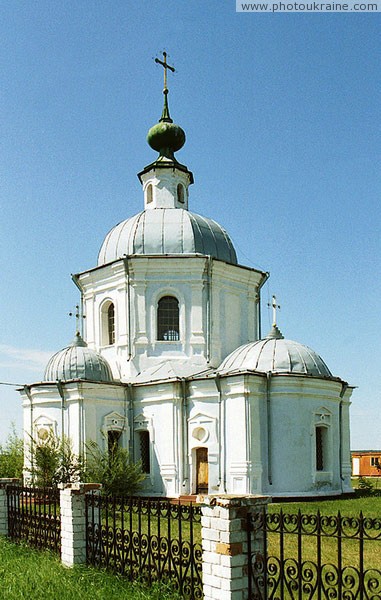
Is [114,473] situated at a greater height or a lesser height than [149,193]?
lesser

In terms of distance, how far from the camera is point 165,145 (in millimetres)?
24516

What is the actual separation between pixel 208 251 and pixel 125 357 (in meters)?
4.68

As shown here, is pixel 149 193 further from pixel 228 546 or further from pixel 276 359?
pixel 228 546

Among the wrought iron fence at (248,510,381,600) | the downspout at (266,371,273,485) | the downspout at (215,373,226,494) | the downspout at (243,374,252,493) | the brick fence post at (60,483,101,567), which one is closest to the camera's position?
the wrought iron fence at (248,510,381,600)

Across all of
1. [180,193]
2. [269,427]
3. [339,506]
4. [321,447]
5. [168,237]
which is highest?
[180,193]

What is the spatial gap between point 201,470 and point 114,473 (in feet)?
11.4

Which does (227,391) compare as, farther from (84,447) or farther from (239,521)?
(239,521)

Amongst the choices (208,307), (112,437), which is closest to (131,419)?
(112,437)

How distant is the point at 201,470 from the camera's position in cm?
1862

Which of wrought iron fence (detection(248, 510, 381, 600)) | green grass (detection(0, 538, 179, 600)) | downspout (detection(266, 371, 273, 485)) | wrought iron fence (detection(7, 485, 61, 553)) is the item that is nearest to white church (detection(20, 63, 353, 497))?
downspout (detection(266, 371, 273, 485))

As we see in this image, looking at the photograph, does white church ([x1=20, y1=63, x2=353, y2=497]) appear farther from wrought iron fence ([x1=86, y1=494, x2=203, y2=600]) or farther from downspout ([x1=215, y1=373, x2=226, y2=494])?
wrought iron fence ([x1=86, y1=494, x2=203, y2=600])

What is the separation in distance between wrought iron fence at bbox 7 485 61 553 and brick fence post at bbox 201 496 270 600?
3.79m

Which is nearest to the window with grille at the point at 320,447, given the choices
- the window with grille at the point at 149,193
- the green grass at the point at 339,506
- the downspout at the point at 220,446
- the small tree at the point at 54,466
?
the green grass at the point at 339,506

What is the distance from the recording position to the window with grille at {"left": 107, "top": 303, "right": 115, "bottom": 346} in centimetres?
2189
